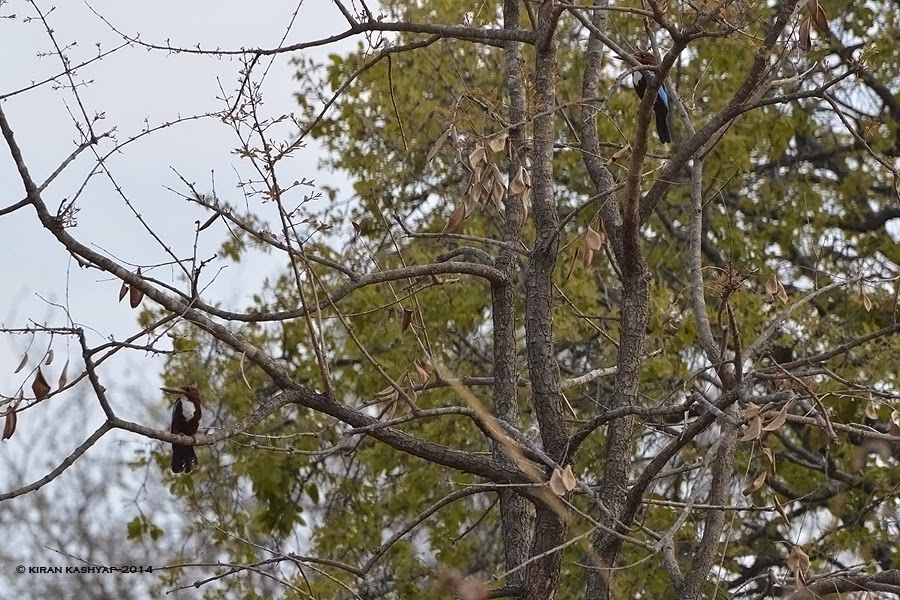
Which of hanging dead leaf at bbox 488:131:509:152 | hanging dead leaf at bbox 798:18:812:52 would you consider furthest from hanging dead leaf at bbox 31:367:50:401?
hanging dead leaf at bbox 798:18:812:52

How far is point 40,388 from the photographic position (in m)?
2.49

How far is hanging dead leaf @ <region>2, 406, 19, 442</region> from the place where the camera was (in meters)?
2.51

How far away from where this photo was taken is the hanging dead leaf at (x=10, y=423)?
8.23 feet

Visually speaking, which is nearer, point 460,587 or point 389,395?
point 460,587

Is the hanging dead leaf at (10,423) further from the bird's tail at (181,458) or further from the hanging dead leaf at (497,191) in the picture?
the bird's tail at (181,458)

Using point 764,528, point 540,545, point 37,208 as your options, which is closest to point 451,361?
point 764,528

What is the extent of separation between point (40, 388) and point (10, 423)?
149 millimetres

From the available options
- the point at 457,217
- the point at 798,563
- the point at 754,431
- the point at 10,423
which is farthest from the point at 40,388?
the point at 798,563

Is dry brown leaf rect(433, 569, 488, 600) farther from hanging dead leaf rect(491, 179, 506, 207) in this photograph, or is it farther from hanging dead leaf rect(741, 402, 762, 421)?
hanging dead leaf rect(491, 179, 506, 207)

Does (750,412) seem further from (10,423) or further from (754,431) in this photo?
(10,423)

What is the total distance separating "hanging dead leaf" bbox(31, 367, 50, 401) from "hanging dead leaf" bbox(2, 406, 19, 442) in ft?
0.23

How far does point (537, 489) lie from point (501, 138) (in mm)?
1125

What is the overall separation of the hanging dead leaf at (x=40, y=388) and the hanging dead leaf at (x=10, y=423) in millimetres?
70

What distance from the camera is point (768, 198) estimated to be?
6.84m
